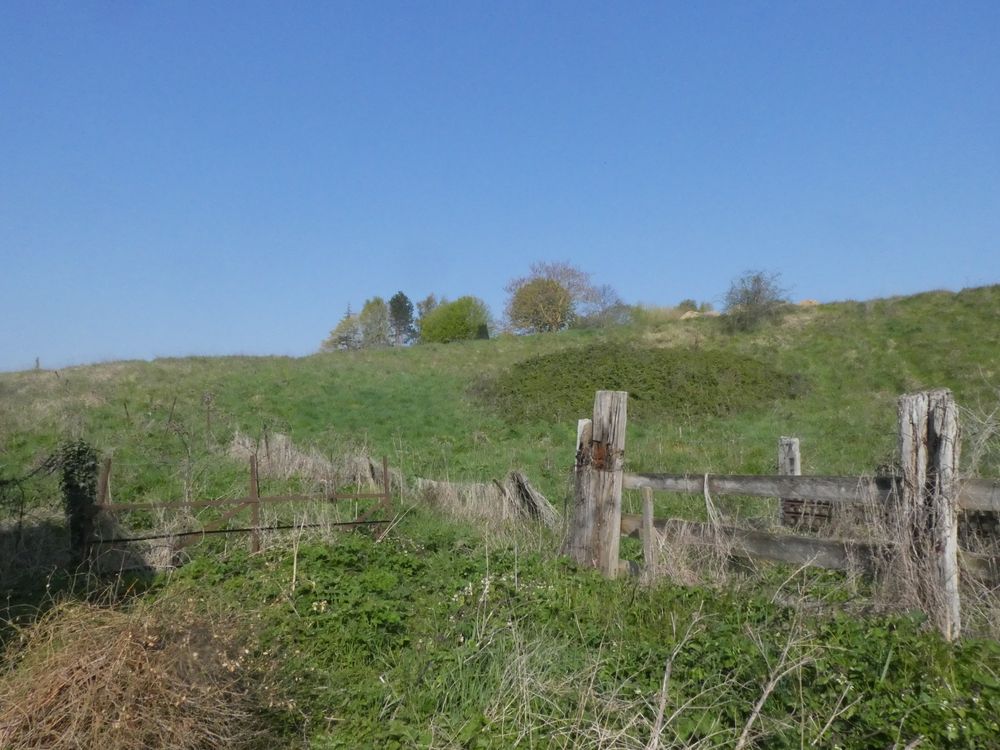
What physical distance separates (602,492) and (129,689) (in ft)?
13.4

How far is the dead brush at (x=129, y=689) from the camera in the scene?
12.0 ft

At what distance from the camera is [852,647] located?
164 inches

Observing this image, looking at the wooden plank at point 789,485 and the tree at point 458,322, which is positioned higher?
the tree at point 458,322

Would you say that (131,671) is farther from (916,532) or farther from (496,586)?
(916,532)

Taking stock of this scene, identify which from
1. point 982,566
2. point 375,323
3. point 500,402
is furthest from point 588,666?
point 375,323

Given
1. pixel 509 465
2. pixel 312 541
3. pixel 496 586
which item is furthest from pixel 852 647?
pixel 509 465

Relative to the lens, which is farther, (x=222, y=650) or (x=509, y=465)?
(x=509, y=465)

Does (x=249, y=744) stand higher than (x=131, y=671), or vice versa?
(x=131, y=671)

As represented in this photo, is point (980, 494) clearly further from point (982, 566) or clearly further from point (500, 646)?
point (500, 646)

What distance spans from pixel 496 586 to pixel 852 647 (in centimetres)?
258

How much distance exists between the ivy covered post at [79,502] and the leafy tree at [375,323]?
55.0 m

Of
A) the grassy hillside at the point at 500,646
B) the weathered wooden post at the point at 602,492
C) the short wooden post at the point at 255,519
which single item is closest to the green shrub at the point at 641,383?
the grassy hillside at the point at 500,646

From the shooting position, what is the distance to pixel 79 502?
7273mm

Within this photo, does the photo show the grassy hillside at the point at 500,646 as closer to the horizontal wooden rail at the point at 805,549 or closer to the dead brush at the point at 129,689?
the dead brush at the point at 129,689
